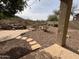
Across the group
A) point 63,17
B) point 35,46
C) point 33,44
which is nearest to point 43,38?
point 33,44

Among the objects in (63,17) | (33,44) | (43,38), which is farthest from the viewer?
(43,38)

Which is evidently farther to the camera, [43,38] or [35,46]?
[43,38]

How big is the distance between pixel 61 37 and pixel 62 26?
1.42ft

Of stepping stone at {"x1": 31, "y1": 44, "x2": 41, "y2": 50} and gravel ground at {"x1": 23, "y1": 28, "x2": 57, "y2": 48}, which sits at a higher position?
gravel ground at {"x1": 23, "y1": 28, "x2": 57, "y2": 48}

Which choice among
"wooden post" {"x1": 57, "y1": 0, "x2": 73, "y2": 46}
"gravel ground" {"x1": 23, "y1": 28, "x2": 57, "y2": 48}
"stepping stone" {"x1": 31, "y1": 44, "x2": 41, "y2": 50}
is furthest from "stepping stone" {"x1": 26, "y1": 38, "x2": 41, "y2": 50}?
"wooden post" {"x1": 57, "y1": 0, "x2": 73, "y2": 46}

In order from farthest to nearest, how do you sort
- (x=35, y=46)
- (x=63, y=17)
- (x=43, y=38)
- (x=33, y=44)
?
(x=43, y=38), (x=33, y=44), (x=35, y=46), (x=63, y=17)

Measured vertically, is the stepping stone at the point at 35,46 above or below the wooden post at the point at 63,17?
below

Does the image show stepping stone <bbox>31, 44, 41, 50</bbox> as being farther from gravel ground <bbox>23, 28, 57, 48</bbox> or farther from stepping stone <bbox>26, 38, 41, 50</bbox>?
gravel ground <bbox>23, 28, 57, 48</bbox>

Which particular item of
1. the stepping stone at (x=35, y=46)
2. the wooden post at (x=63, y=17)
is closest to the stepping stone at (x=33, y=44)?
the stepping stone at (x=35, y=46)

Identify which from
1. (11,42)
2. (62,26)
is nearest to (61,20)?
(62,26)

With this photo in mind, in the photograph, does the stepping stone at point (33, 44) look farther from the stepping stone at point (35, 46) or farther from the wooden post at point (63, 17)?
the wooden post at point (63, 17)

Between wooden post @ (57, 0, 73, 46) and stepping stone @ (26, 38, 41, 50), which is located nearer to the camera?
wooden post @ (57, 0, 73, 46)

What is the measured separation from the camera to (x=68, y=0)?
8.09m

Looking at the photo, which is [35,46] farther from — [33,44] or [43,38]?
[43,38]
